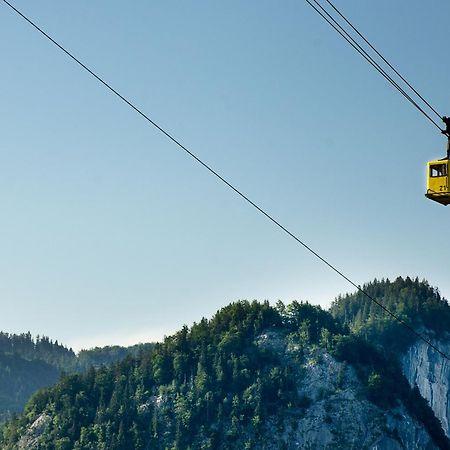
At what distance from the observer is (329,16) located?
3759cm

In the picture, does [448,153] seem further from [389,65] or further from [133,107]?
[133,107]

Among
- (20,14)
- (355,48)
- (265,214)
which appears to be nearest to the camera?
(20,14)

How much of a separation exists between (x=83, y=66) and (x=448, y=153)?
12833 millimetres

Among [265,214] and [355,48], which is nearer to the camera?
[355,48]

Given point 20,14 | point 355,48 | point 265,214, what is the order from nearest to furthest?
point 20,14 → point 355,48 → point 265,214

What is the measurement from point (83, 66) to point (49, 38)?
5.25ft

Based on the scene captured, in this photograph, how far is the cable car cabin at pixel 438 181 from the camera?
3925 centimetres

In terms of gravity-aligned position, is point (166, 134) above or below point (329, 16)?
below

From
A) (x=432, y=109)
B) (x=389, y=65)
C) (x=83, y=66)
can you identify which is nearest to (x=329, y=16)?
(x=389, y=65)

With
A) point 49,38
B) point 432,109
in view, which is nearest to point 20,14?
point 49,38

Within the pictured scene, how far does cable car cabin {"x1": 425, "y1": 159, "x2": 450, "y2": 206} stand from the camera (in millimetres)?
39250

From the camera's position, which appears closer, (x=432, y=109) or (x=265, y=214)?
(x=432, y=109)

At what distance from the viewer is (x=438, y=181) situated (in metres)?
39.4

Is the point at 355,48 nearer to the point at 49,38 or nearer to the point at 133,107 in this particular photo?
the point at 133,107
